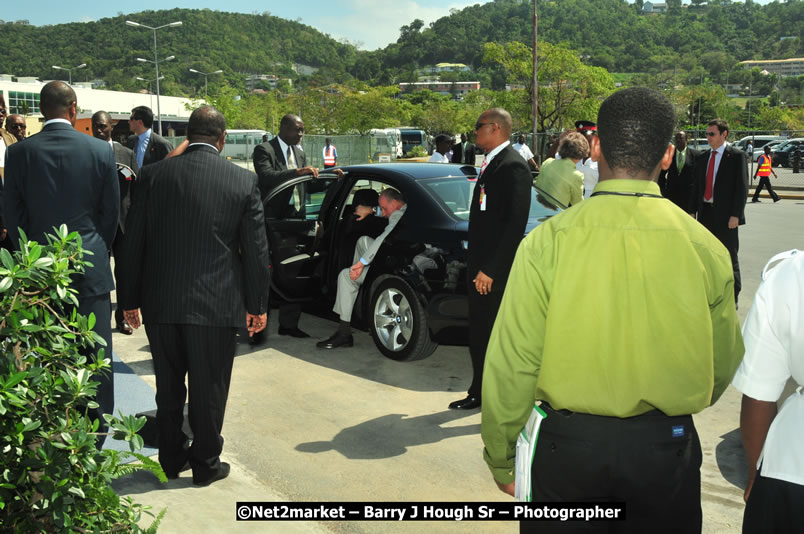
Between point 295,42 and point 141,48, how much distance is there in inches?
1558

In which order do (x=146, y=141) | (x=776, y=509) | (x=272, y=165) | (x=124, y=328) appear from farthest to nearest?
1. (x=146, y=141)
2. (x=272, y=165)
3. (x=124, y=328)
4. (x=776, y=509)

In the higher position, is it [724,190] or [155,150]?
[155,150]

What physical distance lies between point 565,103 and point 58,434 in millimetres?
43240

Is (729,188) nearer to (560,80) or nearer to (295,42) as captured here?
(560,80)

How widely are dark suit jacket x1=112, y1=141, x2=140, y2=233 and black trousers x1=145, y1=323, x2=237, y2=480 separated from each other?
3036mm

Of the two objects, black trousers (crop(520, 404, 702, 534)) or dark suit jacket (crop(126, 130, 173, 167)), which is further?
dark suit jacket (crop(126, 130, 173, 167))

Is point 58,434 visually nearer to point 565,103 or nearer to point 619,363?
point 619,363

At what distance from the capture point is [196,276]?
3.99 meters

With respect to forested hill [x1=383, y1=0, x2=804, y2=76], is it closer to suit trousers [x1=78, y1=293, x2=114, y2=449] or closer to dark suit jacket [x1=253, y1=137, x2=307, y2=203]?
dark suit jacket [x1=253, y1=137, x2=307, y2=203]

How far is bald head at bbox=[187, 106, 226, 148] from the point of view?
418 cm

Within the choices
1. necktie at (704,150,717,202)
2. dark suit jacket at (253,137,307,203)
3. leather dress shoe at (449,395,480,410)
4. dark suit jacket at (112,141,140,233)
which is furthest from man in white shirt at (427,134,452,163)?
leather dress shoe at (449,395,480,410)

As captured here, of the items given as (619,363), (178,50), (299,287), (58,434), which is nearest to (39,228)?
(58,434)

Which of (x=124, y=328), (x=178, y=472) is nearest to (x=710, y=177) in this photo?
(x=124, y=328)

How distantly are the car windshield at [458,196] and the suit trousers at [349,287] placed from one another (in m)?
0.72
